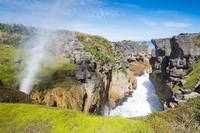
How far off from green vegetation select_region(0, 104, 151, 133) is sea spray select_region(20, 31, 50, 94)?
13.3 m

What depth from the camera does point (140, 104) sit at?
47781 mm

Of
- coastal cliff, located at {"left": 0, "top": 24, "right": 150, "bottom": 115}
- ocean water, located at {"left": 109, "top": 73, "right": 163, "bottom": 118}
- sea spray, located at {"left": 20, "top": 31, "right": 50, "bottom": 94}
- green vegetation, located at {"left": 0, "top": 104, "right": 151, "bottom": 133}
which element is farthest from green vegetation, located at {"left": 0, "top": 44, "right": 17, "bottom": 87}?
ocean water, located at {"left": 109, "top": 73, "right": 163, "bottom": 118}

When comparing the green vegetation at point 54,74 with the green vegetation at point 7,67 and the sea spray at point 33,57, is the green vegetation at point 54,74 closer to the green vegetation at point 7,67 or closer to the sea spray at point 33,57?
the sea spray at point 33,57

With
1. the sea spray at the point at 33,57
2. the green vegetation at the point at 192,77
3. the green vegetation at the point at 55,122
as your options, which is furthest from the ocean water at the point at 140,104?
the green vegetation at the point at 55,122

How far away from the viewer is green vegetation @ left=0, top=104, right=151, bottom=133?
10.6 m

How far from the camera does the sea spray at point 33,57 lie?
25062mm

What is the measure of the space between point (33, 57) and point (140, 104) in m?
35.2

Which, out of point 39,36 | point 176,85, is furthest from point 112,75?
point 39,36

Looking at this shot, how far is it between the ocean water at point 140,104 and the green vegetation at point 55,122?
1110 inches

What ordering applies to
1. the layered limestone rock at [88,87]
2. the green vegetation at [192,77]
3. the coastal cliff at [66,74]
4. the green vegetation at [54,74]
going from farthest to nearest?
the green vegetation at [192,77], the green vegetation at [54,74], the coastal cliff at [66,74], the layered limestone rock at [88,87]

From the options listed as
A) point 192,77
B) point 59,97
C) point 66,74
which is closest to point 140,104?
point 192,77

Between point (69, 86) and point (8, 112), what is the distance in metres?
13.6

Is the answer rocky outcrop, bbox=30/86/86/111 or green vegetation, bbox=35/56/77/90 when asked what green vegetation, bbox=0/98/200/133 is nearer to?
rocky outcrop, bbox=30/86/86/111

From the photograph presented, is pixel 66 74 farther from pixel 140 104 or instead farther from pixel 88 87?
pixel 140 104
